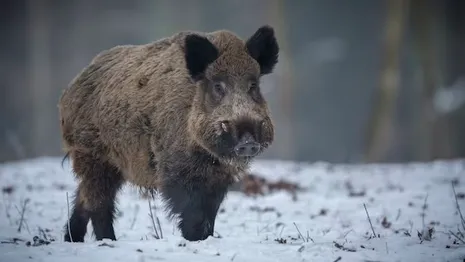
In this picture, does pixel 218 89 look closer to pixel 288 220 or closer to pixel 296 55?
pixel 288 220

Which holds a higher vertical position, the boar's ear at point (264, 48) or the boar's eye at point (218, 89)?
the boar's ear at point (264, 48)

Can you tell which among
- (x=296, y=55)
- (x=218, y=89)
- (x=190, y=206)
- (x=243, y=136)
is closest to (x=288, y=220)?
(x=190, y=206)

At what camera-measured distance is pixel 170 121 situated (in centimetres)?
654

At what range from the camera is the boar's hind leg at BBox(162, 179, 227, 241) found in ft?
20.4

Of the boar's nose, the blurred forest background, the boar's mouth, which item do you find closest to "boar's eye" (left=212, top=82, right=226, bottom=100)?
the boar's mouth

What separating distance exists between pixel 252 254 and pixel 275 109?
26.8m

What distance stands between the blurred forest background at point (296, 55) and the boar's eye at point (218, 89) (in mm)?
21715

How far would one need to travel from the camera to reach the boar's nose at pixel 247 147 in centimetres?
560

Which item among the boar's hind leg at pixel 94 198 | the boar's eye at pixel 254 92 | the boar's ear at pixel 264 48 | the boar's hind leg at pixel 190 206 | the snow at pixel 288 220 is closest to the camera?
the snow at pixel 288 220

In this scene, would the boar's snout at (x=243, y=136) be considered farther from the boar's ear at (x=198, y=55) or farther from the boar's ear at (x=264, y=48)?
the boar's ear at (x=264, y=48)

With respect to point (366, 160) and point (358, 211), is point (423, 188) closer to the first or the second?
point (358, 211)

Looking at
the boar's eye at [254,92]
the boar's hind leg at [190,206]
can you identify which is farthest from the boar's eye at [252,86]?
the boar's hind leg at [190,206]

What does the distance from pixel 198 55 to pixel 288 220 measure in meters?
2.56

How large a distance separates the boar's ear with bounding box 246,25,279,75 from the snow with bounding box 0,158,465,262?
68.3 inches
